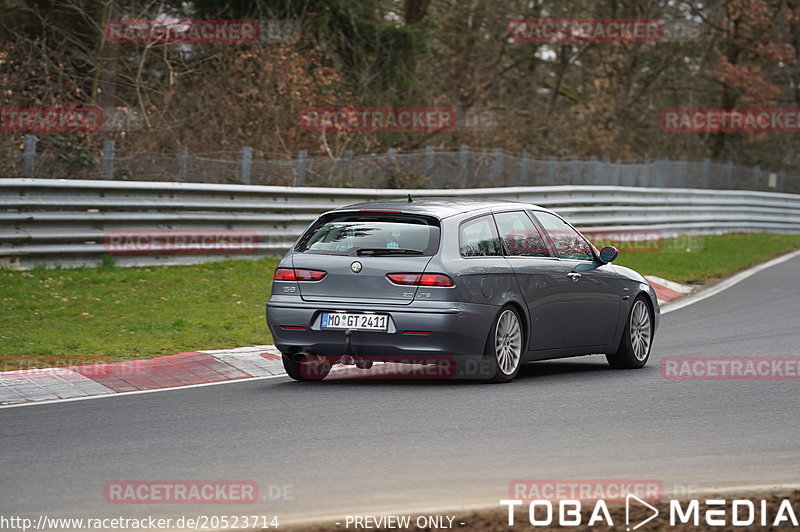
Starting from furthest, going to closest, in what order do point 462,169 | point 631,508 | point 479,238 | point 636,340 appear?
point 462,169 → point 636,340 → point 479,238 → point 631,508

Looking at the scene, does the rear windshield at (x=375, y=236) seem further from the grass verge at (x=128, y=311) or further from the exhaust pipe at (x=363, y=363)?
the grass verge at (x=128, y=311)

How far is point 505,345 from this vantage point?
1060 cm

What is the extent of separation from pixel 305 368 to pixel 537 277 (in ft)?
6.80

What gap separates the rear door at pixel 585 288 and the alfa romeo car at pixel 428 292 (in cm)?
3

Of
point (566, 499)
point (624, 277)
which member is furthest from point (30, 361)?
point (566, 499)

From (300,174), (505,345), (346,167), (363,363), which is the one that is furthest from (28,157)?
(505,345)

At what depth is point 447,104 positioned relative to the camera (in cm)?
3559

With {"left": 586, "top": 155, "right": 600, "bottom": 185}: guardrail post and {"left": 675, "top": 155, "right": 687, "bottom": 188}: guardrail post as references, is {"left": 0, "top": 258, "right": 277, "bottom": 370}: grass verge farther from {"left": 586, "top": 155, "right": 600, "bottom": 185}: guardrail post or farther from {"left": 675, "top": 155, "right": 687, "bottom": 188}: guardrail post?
{"left": 675, "top": 155, "right": 687, "bottom": 188}: guardrail post

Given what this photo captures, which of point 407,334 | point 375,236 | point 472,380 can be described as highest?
point 375,236

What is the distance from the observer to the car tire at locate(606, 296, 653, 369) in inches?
477

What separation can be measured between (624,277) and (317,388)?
3376 millimetres

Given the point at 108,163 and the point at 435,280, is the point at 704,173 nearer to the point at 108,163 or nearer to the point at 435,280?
the point at 108,163

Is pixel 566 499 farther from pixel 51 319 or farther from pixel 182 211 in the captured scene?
pixel 182 211

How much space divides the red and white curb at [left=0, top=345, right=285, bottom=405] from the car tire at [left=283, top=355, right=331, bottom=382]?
0.50m
